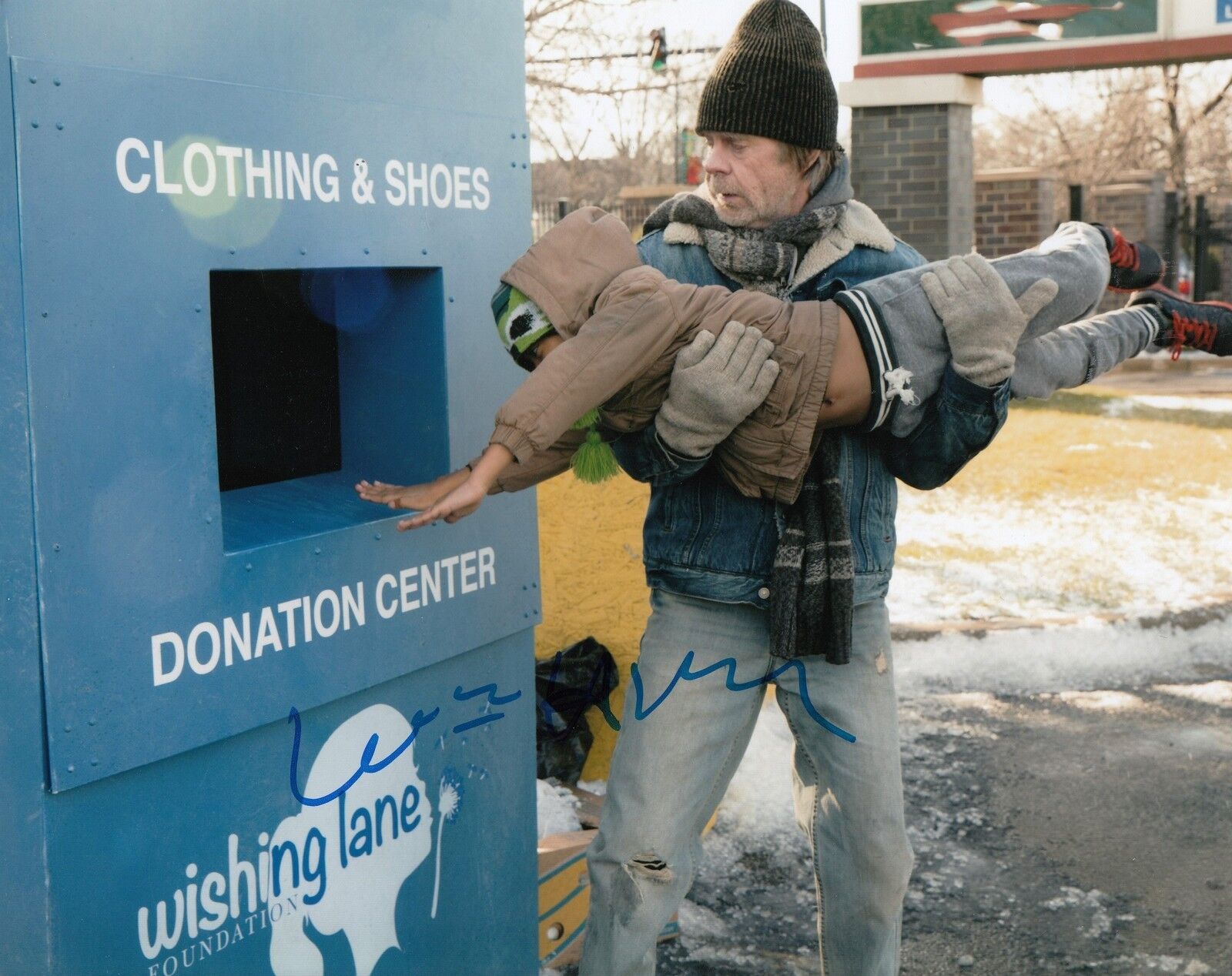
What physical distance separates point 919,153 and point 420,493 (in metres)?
8.46

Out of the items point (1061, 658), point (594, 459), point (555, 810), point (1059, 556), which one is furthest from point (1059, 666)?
point (594, 459)

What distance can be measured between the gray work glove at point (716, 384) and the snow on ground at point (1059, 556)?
374 centimetres

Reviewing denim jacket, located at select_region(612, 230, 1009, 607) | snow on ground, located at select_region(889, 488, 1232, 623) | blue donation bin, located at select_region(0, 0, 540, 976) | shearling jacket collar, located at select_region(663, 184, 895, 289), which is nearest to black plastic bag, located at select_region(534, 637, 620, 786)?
blue donation bin, located at select_region(0, 0, 540, 976)

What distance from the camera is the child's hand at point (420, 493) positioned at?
2.24 m

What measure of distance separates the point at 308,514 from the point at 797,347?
2.79 ft

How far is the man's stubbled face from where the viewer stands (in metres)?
2.52

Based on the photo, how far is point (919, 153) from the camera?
395 inches

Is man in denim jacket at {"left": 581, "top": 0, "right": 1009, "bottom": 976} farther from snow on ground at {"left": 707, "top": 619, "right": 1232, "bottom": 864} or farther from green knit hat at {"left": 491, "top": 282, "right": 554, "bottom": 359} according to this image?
snow on ground at {"left": 707, "top": 619, "right": 1232, "bottom": 864}

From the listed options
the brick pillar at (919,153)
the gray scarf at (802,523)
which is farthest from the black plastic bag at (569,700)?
the brick pillar at (919,153)

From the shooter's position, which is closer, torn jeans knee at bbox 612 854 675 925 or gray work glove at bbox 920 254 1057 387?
gray work glove at bbox 920 254 1057 387

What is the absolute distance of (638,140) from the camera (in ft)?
79.9

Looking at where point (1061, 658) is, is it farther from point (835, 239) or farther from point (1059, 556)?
point (835, 239)

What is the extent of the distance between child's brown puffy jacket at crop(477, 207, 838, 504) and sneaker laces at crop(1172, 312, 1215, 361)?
2.58 feet
